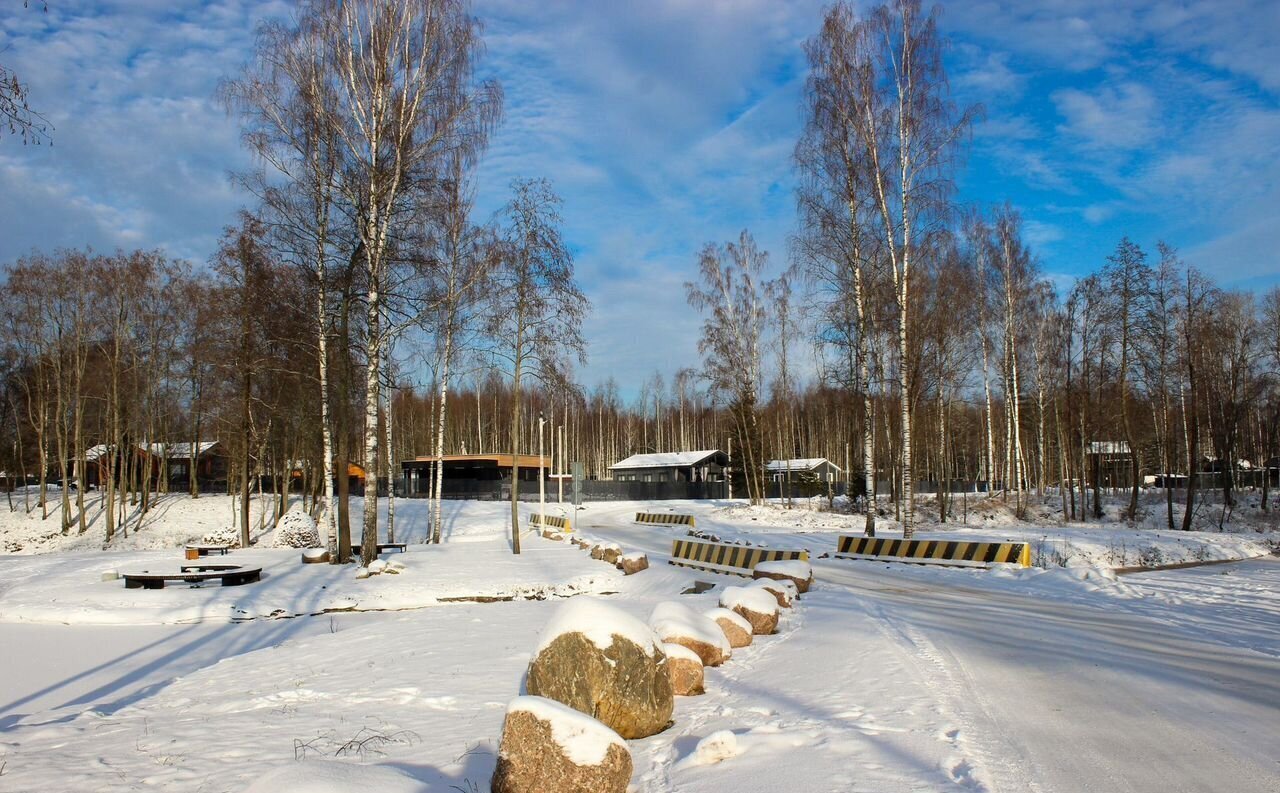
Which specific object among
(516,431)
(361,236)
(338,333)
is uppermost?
(361,236)

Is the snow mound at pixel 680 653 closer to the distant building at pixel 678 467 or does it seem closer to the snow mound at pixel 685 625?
the snow mound at pixel 685 625

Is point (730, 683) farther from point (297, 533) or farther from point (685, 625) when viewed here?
point (297, 533)

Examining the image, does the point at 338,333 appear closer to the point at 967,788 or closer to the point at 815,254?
the point at 815,254

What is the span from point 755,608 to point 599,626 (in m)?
4.37

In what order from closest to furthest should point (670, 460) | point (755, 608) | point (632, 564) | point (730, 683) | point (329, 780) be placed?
point (329, 780) < point (730, 683) < point (755, 608) < point (632, 564) < point (670, 460)

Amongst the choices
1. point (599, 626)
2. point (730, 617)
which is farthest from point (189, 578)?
point (599, 626)

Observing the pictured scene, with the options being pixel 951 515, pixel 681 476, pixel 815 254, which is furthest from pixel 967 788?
pixel 681 476

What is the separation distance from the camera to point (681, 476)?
243ft

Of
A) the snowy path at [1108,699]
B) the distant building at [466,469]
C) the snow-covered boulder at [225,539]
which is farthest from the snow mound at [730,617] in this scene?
the distant building at [466,469]

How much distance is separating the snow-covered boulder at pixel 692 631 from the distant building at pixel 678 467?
62.6 m

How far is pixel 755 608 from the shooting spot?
10086mm

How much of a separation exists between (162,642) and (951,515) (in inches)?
1360

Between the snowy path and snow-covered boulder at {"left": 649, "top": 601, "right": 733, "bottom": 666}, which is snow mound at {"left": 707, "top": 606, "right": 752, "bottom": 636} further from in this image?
the snowy path

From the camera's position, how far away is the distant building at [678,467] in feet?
238
